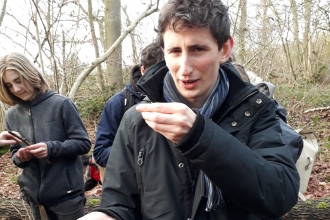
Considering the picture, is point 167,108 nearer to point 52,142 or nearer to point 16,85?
point 52,142

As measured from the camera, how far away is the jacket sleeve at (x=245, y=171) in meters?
1.32

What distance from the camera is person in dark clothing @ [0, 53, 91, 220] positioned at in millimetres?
3148

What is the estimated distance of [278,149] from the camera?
154 cm

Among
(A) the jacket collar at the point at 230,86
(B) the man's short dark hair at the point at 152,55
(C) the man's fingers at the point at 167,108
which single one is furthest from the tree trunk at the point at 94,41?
(C) the man's fingers at the point at 167,108

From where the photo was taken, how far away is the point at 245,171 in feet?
4.42

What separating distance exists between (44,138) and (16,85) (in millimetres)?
540

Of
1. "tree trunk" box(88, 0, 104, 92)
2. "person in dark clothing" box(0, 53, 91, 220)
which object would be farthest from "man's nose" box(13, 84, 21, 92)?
"tree trunk" box(88, 0, 104, 92)

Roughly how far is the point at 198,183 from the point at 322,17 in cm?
1257

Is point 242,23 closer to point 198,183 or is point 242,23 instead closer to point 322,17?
point 322,17

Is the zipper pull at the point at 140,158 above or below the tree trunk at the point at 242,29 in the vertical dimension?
below

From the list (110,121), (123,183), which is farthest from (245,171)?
(110,121)

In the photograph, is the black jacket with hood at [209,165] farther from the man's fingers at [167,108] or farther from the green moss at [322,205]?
the green moss at [322,205]

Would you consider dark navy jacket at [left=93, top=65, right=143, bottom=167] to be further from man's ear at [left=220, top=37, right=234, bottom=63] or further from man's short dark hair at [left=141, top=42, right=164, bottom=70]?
man's ear at [left=220, top=37, right=234, bottom=63]

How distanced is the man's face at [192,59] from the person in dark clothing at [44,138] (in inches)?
72.5
